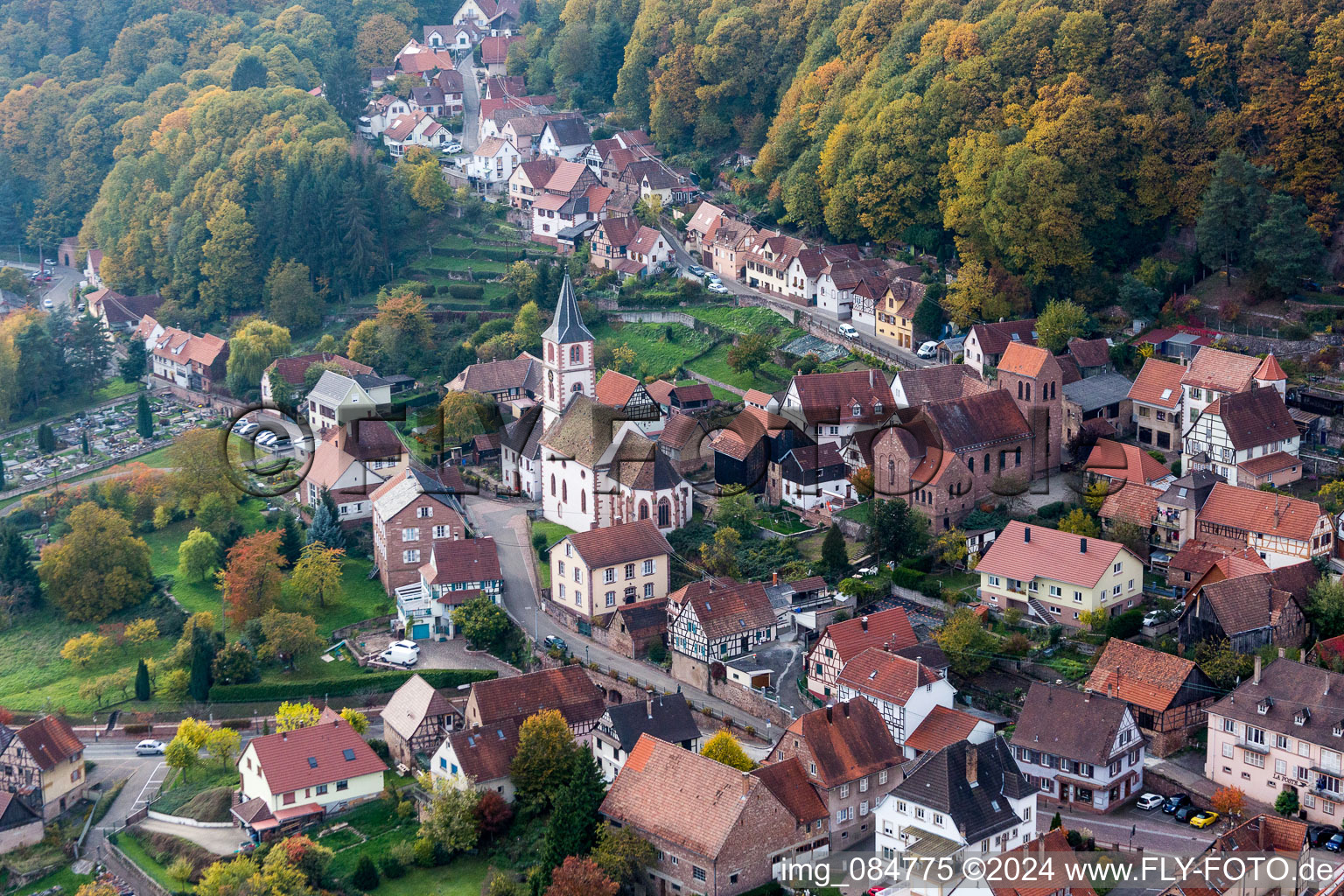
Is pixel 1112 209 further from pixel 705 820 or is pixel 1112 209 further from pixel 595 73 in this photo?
pixel 595 73

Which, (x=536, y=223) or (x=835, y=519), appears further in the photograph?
(x=536, y=223)

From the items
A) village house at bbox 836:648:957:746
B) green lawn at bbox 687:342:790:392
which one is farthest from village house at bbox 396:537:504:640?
green lawn at bbox 687:342:790:392

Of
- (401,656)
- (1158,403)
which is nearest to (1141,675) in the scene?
(1158,403)

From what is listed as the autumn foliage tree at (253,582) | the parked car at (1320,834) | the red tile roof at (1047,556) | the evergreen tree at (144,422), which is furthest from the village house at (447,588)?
the evergreen tree at (144,422)

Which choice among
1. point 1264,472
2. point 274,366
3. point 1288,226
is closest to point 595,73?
point 274,366

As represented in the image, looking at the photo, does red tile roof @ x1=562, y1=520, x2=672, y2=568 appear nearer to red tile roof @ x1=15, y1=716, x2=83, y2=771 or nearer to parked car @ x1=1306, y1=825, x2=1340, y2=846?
red tile roof @ x1=15, y1=716, x2=83, y2=771

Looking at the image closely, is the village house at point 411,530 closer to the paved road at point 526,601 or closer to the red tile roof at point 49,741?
the paved road at point 526,601

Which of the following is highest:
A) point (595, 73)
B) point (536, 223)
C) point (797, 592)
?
point (595, 73)
